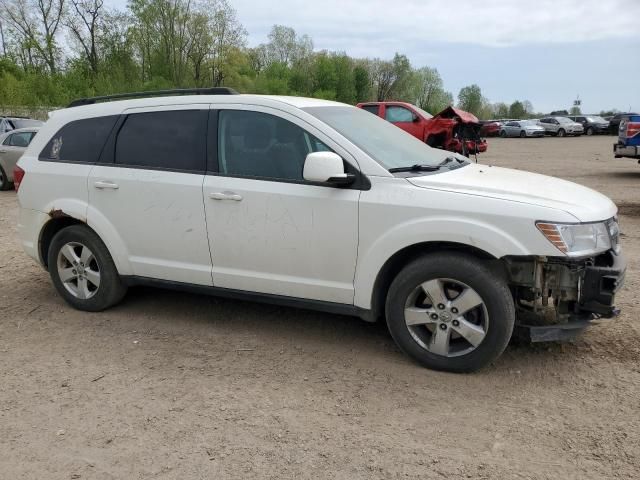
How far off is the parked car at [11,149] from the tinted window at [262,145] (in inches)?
433

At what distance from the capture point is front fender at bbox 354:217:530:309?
11.4 feet

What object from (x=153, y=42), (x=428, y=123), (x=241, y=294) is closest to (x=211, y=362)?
(x=241, y=294)

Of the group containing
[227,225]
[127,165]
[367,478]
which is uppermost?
[127,165]

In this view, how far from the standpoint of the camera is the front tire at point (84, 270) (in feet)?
16.0

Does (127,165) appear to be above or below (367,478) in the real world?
above

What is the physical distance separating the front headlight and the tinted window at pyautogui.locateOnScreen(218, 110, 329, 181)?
1.55 meters

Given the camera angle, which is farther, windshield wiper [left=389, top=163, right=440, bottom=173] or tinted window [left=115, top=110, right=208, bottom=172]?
tinted window [left=115, top=110, right=208, bottom=172]

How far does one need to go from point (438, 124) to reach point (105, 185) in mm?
13028

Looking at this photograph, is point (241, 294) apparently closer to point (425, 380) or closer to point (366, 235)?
point (366, 235)

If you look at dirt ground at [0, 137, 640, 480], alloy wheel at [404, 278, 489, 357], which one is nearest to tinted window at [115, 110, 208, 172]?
dirt ground at [0, 137, 640, 480]

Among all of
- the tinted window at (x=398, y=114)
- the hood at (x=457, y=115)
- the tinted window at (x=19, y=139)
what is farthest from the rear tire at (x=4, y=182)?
the hood at (x=457, y=115)

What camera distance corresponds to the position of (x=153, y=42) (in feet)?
167

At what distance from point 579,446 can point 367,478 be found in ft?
3.68

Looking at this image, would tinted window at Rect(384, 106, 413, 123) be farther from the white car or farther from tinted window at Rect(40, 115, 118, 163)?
tinted window at Rect(40, 115, 118, 163)
